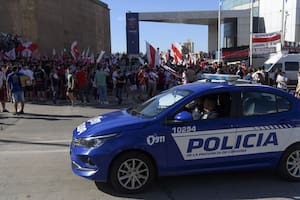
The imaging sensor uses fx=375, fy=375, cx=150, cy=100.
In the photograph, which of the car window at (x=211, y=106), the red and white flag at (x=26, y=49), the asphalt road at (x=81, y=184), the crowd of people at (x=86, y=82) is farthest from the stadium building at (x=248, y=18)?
the car window at (x=211, y=106)

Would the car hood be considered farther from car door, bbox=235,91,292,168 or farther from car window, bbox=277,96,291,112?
car window, bbox=277,96,291,112

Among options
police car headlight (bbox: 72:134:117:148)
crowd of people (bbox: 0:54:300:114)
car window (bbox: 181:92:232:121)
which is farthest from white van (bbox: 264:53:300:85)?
police car headlight (bbox: 72:134:117:148)

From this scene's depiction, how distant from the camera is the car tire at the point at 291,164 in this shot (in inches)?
221

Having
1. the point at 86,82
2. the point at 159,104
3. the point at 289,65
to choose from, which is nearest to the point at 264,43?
the point at 289,65

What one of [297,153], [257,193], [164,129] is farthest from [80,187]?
[297,153]

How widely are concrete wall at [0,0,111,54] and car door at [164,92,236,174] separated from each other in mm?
30554

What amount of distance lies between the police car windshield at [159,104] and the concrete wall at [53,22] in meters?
29.5

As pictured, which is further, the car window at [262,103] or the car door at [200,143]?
the car window at [262,103]

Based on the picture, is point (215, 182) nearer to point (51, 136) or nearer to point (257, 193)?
point (257, 193)

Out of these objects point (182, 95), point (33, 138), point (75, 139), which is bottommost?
point (33, 138)

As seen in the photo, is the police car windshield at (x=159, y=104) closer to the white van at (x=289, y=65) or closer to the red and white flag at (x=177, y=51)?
the red and white flag at (x=177, y=51)

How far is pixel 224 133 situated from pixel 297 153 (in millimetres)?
1249

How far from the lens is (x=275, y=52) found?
84.7 feet

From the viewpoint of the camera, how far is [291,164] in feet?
18.5
